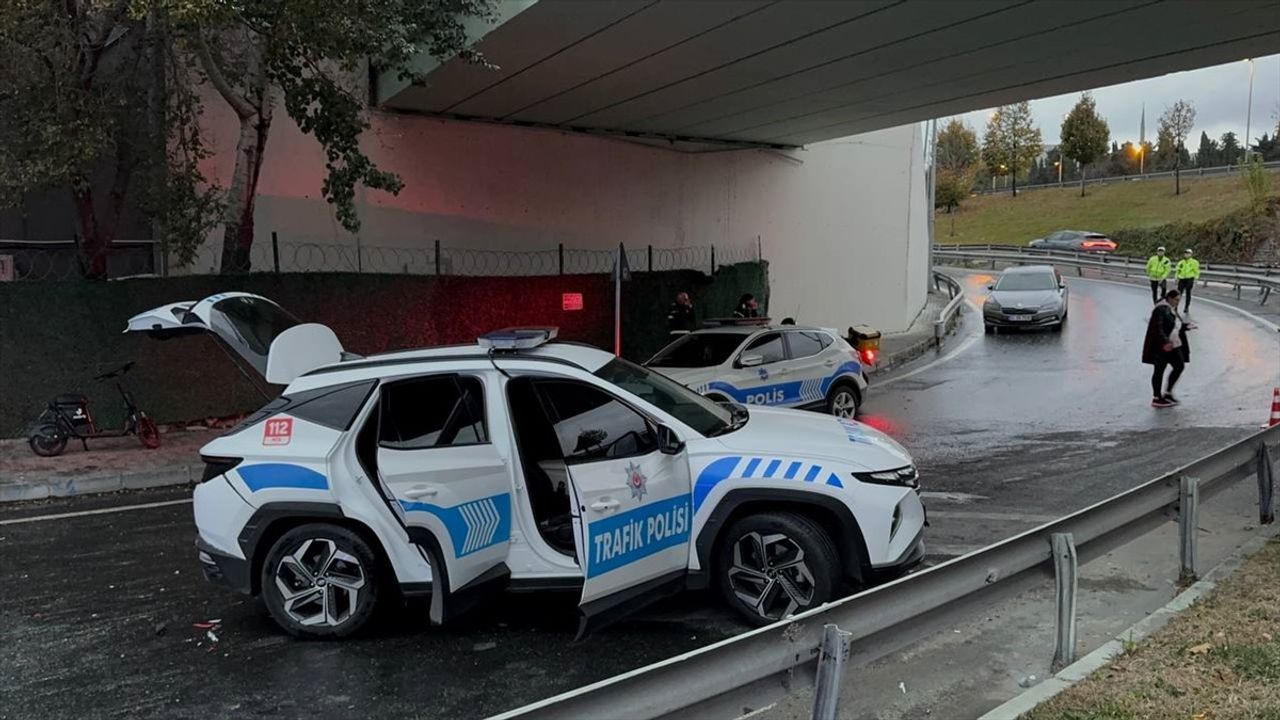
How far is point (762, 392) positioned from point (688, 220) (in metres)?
9.40

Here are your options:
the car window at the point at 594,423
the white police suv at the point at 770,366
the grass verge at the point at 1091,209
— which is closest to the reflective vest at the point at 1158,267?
the white police suv at the point at 770,366

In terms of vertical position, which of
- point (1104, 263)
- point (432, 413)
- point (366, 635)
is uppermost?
point (1104, 263)

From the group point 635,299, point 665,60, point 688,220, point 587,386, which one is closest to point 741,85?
point 665,60

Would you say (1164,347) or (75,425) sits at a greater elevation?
(1164,347)

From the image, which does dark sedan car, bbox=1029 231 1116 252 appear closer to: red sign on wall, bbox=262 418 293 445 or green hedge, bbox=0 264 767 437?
green hedge, bbox=0 264 767 437

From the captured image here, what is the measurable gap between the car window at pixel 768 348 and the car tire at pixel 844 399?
3.46 feet

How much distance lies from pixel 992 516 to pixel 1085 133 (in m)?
70.0

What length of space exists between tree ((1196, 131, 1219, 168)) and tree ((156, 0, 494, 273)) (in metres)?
79.1

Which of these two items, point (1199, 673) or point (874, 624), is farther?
point (1199, 673)

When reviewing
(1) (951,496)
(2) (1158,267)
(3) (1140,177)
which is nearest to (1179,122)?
(3) (1140,177)

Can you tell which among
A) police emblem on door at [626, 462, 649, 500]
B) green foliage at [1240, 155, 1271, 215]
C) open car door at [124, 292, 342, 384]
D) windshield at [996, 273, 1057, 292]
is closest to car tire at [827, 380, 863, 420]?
open car door at [124, 292, 342, 384]

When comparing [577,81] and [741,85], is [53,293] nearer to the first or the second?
[577,81]

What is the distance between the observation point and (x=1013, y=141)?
72250mm

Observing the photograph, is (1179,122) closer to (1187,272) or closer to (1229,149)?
(1229,149)
